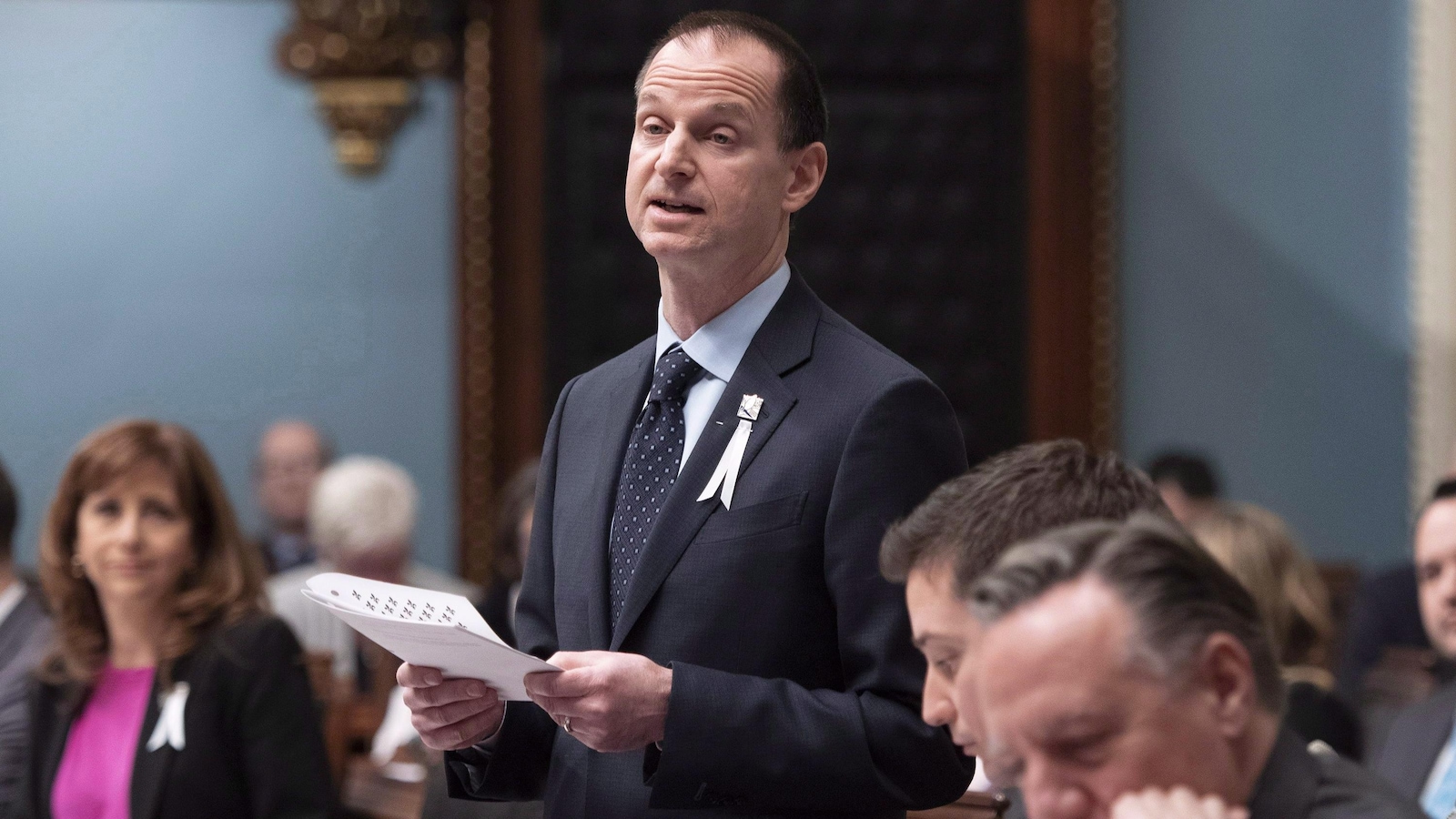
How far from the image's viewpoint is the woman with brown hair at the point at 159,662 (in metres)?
3.68

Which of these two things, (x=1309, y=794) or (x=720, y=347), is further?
(x=720, y=347)

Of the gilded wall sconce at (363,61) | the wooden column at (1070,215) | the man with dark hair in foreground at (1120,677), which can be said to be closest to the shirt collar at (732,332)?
the man with dark hair in foreground at (1120,677)

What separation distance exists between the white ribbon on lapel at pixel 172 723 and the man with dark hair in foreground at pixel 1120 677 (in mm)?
2438

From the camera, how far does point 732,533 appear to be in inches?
88.7

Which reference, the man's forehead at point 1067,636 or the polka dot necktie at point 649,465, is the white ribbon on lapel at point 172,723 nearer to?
the polka dot necktie at point 649,465

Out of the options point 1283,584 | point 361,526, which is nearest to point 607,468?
point 1283,584

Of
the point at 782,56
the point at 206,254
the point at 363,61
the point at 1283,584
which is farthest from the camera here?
the point at 206,254

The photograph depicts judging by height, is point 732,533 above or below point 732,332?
below

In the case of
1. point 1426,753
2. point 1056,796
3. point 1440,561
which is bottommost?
point 1426,753

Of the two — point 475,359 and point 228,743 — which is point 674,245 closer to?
point 228,743

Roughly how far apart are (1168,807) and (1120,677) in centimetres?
11

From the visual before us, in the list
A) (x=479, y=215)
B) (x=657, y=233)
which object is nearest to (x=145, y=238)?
(x=479, y=215)

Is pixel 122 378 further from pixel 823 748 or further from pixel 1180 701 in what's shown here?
pixel 1180 701

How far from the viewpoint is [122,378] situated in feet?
28.2
